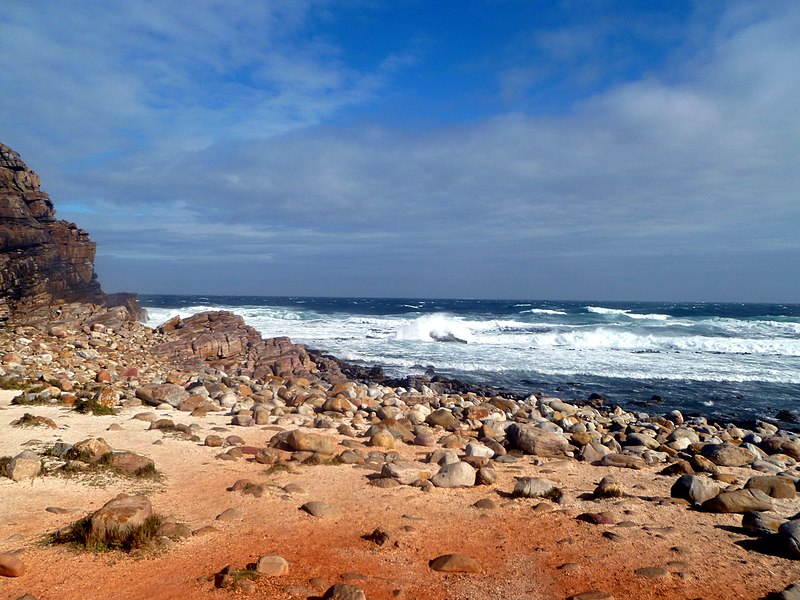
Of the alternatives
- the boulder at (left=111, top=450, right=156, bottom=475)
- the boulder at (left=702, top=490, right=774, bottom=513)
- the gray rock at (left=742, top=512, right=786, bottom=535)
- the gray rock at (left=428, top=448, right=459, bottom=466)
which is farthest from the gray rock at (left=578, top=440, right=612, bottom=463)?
the boulder at (left=111, top=450, right=156, bottom=475)

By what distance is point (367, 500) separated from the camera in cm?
568

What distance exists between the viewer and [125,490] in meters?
5.47

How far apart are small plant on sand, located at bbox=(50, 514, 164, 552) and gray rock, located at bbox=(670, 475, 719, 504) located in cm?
558

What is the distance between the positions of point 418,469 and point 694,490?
126 inches

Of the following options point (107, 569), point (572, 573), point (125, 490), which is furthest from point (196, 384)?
point (572, 573)

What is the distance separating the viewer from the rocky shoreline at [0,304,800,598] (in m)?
4.02

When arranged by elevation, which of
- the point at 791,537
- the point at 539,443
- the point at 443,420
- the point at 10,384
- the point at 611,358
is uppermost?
the point at 791,537

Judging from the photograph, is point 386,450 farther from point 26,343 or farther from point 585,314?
point 585,314

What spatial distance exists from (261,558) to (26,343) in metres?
14.5

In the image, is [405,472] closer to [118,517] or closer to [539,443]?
[539,443]

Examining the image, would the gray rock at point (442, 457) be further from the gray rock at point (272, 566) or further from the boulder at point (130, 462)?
the boulder at point (130, 462)

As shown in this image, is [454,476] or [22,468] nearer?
[22,468]

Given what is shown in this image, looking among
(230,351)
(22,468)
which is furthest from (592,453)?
(230,351)

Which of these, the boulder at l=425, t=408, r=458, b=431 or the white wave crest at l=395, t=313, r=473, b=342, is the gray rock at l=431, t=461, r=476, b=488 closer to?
the boulder at l=425, t=408, r=458, b=431
